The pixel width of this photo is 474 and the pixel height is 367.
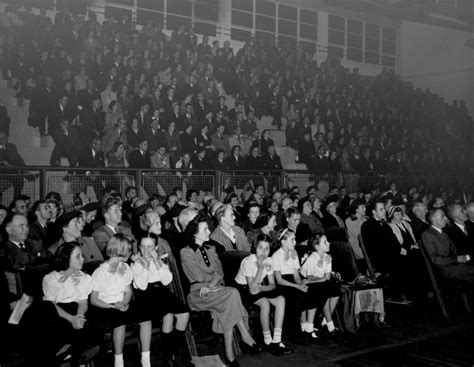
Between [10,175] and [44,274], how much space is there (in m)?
4.00

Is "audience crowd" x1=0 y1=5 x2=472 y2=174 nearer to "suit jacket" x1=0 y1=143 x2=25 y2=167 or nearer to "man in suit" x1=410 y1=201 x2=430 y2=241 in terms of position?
"suit jacket" x1=0 y1=143 x2=25 y2=167

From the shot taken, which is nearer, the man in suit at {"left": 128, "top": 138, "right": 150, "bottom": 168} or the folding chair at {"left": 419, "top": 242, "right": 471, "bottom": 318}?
the folding chair at {"left": 419, "top": 242, "right": 471, "bottom": 318}

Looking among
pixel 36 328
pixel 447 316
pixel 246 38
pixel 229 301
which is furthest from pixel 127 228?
pixel 246 38

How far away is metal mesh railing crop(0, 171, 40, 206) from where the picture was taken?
7965 millimetres

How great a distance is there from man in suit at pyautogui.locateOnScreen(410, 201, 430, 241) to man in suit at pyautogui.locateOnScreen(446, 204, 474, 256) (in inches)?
18.0

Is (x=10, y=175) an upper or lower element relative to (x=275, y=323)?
upper

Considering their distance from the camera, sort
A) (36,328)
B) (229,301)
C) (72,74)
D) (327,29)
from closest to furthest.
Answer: (36,328)
(229,301)
(72,74)
(327,29)

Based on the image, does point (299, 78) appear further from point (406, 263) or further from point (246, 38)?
point (406, 263)

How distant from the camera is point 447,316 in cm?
655

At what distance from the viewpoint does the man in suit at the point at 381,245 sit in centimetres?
684

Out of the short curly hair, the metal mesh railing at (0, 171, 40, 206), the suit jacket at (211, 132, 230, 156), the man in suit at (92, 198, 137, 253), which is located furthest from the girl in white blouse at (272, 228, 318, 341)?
the suit jacket at (211, 132, 230, 156)

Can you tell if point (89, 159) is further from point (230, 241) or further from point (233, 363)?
point (233, 363)

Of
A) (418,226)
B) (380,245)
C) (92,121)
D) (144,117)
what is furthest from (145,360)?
(144,117)

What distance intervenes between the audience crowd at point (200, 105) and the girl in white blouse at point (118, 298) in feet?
16.8
